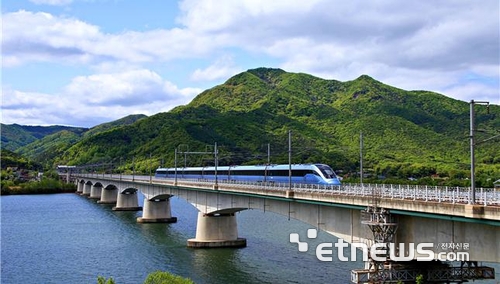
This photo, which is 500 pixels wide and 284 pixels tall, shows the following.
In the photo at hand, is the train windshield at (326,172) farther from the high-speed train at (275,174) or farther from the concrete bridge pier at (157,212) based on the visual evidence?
the concrete bridge pier at (157,212)

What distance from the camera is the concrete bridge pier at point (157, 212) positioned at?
93750 millimetres

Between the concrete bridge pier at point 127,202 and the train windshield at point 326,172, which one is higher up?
the train windshield at point 326,172

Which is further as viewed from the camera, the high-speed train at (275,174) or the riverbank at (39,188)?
the riverbank at (39,188)

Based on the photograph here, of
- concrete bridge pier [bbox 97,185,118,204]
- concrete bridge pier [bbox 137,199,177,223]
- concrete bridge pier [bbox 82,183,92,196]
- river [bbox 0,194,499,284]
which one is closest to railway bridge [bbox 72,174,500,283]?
river [bbox 0,194,499,284]

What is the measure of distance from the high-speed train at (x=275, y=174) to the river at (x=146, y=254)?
25.4 ft

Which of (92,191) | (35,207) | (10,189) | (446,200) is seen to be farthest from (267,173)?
(10,189)

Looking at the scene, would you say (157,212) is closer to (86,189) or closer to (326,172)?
(326,172)

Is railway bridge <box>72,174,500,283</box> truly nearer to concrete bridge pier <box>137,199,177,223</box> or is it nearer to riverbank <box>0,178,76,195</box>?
concrete bridge pier <box>137,199,177,223</box>

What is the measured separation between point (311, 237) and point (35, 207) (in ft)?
274

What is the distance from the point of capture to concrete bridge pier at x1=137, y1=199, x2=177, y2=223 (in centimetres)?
9375

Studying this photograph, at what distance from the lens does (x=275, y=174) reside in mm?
66312

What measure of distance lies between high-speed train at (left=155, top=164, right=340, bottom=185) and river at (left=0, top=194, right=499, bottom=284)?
773 centimetres

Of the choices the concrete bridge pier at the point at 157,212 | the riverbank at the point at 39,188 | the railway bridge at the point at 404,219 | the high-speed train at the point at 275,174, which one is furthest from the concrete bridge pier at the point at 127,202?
the riverbank at the point at 39,188

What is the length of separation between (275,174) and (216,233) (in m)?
10.0
